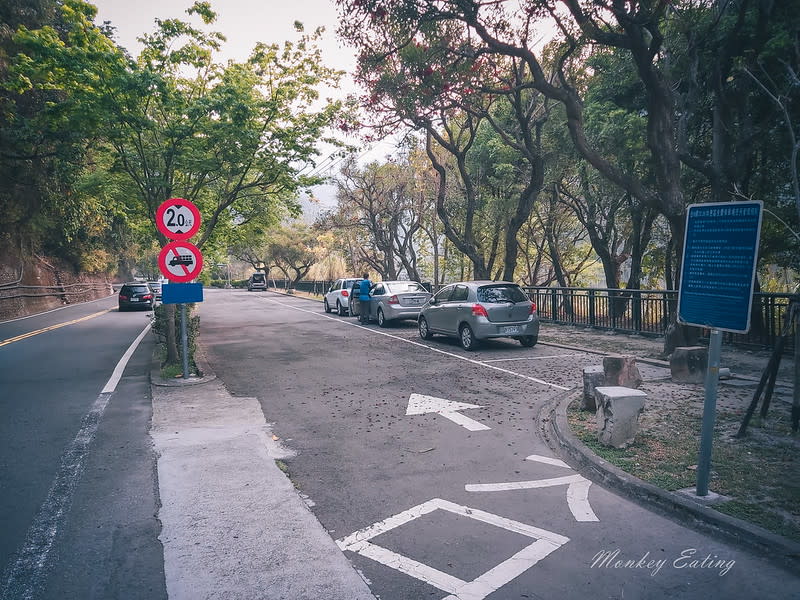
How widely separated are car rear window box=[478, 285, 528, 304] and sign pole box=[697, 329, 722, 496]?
28.2 feet

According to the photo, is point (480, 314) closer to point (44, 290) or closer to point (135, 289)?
point (135, 289)

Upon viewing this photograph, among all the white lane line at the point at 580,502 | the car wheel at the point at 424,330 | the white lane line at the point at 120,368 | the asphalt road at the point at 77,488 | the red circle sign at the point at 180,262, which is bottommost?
the white lane line at the point at 580,502

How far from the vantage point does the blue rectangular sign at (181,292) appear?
8.90m

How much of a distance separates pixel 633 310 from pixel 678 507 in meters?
12.2

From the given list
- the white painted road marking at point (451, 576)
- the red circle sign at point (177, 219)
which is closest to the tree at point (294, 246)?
the red circle sign at point (177, 219)

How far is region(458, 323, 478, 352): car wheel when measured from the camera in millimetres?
12992

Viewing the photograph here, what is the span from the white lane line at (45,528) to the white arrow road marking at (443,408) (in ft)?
13.0

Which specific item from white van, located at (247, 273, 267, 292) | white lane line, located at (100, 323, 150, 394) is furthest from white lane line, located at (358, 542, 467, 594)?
white van, located at (247, 273, 267, 292)

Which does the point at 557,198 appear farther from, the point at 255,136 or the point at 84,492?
the point at 84,492

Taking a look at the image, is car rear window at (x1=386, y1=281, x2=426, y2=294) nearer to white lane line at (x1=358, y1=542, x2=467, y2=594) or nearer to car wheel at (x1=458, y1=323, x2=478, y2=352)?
car wheel at (x1=458, y1=323, x2=478, y2=352)

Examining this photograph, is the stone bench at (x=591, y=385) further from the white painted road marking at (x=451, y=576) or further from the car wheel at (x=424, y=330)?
the car wheel at (x=424, y=330)

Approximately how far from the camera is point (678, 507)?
4281 mm

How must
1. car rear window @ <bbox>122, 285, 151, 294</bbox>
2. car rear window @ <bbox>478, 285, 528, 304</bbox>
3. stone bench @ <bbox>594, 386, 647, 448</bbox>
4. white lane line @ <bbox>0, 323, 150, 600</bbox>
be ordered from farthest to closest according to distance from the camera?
car rear window @ <bbox>122, 285, 151, 294</bbox>, car rear window @ <bbox>478, 285, 528, 304</bbox>, stone bench @ <bbox>594, 386, 647, 448</bbox>, white lane line @ <bbox>0, 323, 150, 600</bbox>

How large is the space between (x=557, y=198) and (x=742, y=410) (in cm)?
2060
